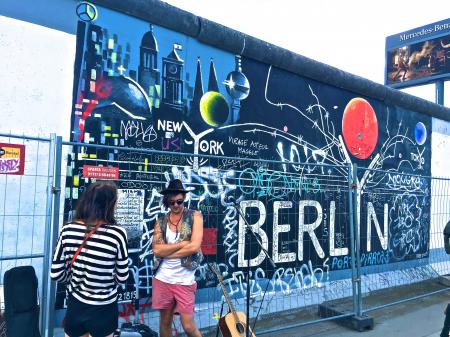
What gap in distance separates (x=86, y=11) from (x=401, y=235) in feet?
24.2

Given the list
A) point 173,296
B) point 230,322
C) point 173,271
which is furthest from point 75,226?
point 230,322

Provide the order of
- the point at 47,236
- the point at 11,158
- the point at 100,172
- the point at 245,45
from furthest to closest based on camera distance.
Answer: the point at 245,45 → the point at 100,172 → the point at 47,236 → the point at 11,158

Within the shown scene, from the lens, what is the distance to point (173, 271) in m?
3.92

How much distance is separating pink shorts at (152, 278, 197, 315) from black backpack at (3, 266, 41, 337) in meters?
1.14

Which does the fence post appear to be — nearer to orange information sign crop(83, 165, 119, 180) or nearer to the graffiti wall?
the graffiti wall

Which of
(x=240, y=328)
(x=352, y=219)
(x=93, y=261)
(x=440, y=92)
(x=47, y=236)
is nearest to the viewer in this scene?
(x=93, y=261)

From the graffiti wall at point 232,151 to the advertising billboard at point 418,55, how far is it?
8441 millimetres

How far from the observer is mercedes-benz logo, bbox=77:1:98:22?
15.0ft

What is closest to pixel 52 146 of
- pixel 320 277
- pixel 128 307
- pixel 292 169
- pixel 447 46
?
pixel 128 307

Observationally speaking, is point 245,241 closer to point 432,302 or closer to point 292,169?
point 292,169

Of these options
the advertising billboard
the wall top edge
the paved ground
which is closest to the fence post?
the paved ground

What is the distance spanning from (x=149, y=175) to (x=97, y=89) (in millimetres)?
1105

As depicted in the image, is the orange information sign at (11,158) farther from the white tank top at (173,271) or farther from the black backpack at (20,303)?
the white tank top at (173,271)

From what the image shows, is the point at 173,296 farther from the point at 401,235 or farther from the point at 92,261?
the point at 401,235
